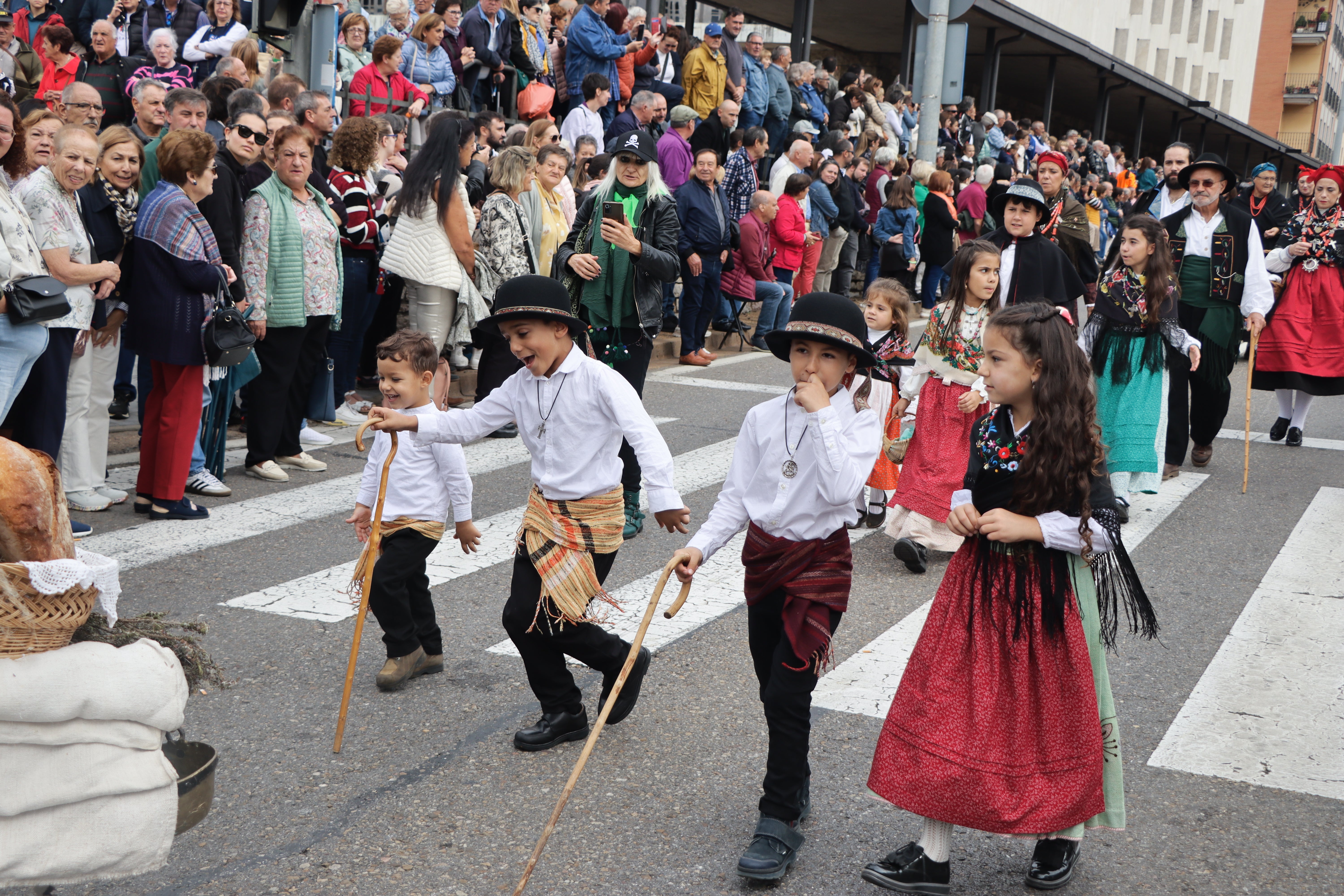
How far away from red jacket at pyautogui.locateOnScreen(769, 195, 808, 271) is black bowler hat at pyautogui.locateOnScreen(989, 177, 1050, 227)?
22.6 ft

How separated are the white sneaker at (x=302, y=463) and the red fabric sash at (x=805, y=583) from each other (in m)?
5.21

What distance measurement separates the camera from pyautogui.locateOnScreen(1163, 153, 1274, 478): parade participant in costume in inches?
345

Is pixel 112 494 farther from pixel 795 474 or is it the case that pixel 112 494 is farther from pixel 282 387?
pixel 795 474

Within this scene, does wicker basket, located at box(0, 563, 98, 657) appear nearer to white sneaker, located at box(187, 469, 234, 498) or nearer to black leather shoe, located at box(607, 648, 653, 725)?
black leather shoe, located at box(607, 648, 653, 725)

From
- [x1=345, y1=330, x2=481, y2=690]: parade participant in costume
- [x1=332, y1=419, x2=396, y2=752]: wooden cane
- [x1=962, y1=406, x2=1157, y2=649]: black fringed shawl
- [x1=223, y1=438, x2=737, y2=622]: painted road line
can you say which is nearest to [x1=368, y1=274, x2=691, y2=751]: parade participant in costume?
[x1=332, y1=419, x2=396, y2=752]: wooden cane

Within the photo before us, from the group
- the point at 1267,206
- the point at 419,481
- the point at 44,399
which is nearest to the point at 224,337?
the point at 44,399

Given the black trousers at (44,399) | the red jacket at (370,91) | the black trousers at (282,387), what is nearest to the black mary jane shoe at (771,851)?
the black trousers at (44,399)

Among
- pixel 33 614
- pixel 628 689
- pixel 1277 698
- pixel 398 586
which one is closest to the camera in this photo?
pixel 33 614

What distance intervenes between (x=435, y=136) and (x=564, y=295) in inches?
188

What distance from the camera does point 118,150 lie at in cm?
710

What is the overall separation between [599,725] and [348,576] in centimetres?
307

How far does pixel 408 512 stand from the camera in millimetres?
4914

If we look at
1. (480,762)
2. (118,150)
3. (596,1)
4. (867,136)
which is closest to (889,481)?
(480,762)

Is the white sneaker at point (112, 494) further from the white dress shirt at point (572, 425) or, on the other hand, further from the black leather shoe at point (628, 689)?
the black leather shoe at point (628, 689)
